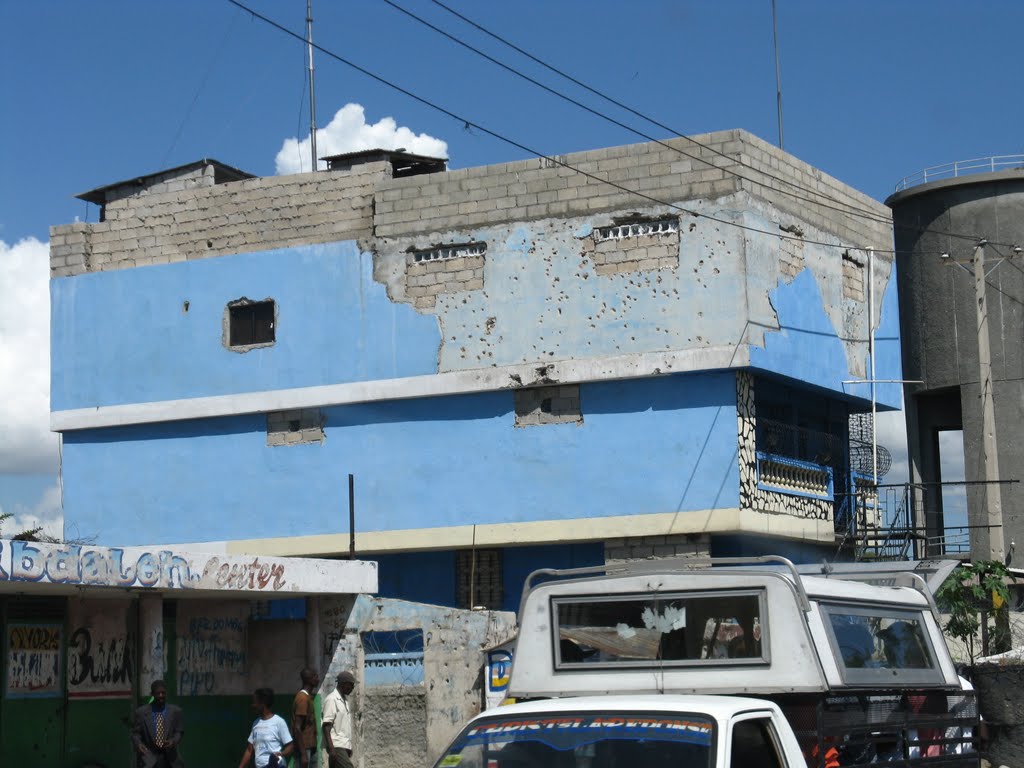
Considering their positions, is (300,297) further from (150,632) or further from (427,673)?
(150,632)

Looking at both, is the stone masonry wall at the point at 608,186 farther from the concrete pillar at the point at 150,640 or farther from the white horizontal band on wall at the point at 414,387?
the concrete pillar at the point at 150,640

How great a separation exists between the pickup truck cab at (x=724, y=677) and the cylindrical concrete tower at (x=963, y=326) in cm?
1887

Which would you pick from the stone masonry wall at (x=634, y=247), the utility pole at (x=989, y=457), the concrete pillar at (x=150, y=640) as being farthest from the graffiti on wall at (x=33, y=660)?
the utility pole at (x=989, y=457)

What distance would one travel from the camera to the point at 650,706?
272 inches

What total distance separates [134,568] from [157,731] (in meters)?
1.57

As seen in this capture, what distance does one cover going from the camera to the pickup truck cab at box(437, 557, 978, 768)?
22.6ft

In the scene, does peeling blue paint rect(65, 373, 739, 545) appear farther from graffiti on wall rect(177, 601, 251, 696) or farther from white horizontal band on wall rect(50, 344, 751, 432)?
graffiti on wall rect(177, 601, 251, 696)

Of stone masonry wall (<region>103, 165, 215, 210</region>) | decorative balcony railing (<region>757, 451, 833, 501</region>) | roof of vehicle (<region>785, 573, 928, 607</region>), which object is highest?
stone masonry wall (<region>103, 165, 215, 210</region>)

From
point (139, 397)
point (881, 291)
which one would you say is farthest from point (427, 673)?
point (881, 291)

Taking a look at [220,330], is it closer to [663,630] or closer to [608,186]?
[608,186]

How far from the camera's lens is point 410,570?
81.1ft

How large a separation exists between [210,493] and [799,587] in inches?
738

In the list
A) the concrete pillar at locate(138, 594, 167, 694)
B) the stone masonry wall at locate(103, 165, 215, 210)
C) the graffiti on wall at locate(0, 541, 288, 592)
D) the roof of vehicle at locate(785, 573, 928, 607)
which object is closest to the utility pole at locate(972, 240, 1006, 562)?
the graffiti on wall at locate(0, 541, 288, 592)

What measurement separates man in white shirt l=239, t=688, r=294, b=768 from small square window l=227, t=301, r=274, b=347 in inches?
486
